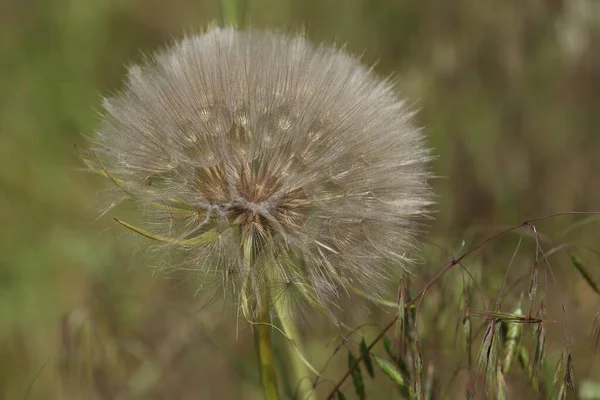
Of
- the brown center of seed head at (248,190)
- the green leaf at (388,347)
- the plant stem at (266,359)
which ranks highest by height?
the brown center of seed head at (248,190)

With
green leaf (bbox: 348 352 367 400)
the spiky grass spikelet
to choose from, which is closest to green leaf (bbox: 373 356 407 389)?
green leaf (bbox: 348 352 367 400)

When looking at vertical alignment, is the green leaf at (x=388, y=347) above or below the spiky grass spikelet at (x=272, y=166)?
below

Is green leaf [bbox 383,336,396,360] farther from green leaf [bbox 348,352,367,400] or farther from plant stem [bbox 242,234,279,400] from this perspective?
plant stem [bbox 242,234,279,400]

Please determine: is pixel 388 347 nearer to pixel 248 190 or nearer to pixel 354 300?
pixel 354 300

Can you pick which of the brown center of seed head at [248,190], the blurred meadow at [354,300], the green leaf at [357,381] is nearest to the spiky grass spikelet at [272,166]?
the brown center of seed head at [248,190]

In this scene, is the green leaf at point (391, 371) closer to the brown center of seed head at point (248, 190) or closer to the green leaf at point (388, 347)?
the green leaf at point (388, 347)

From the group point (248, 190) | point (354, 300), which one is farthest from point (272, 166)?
point (354, 300)

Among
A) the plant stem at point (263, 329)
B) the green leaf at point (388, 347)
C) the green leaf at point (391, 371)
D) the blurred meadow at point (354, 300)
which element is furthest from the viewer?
the blurred meadow at point (354, 300)
